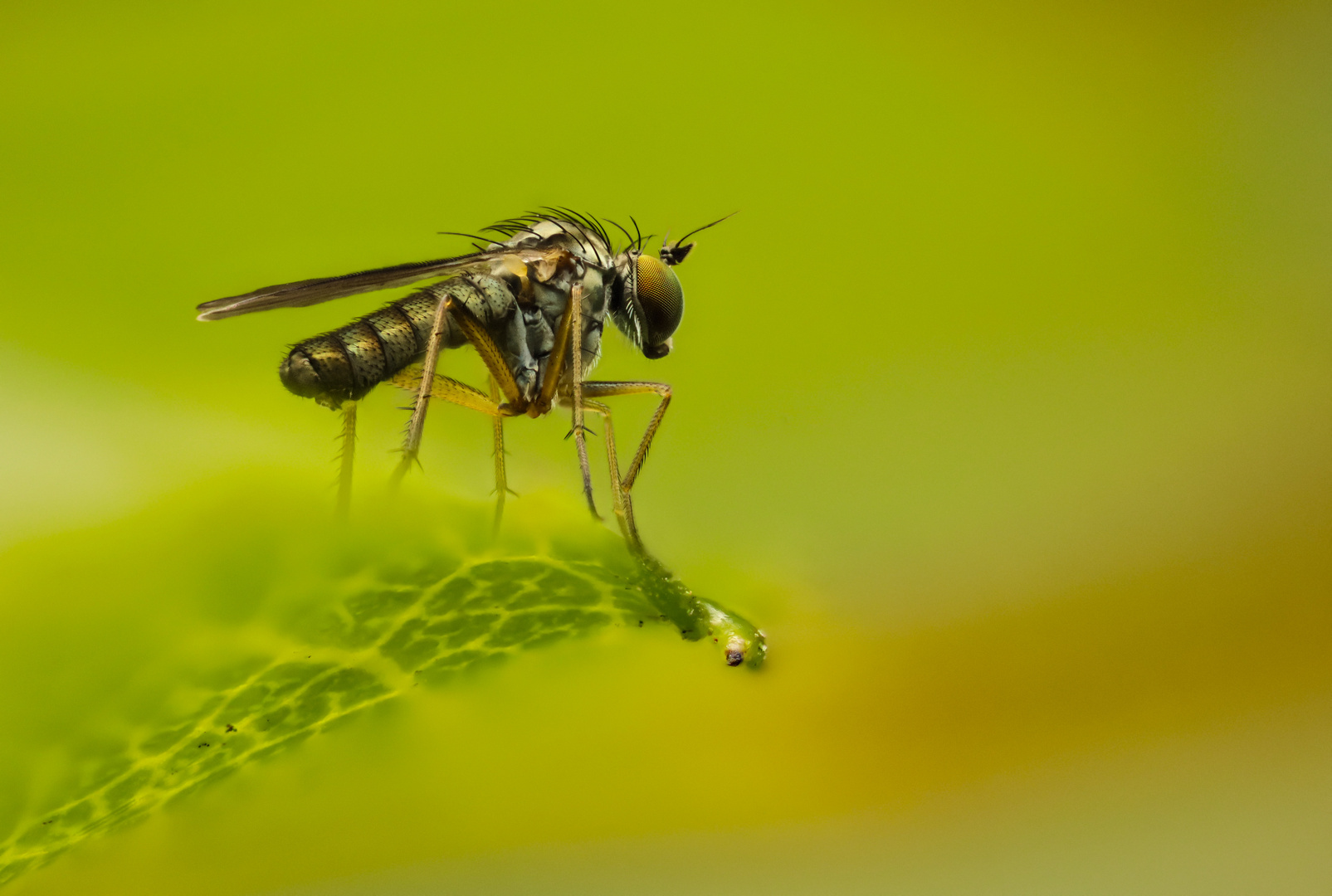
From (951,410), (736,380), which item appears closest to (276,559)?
(736,380)

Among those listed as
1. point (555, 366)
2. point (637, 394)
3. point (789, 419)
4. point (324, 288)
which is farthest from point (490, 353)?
point (789, 419)

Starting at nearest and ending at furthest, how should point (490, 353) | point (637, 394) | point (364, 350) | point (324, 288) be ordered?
point (324, 288) → point (364, 350) → point (490, 353) → point (637, 394)

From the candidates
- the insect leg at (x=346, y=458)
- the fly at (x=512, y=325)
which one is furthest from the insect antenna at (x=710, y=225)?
the insect leg at (x=346, y=458)

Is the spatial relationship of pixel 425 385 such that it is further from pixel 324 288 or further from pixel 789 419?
pixel 789 419

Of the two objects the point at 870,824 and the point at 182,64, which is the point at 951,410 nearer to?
the point at 870,824

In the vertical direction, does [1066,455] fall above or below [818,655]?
above

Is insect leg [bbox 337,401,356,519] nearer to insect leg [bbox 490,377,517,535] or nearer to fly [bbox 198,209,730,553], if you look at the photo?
fly [bbox 198,209,730,553]
